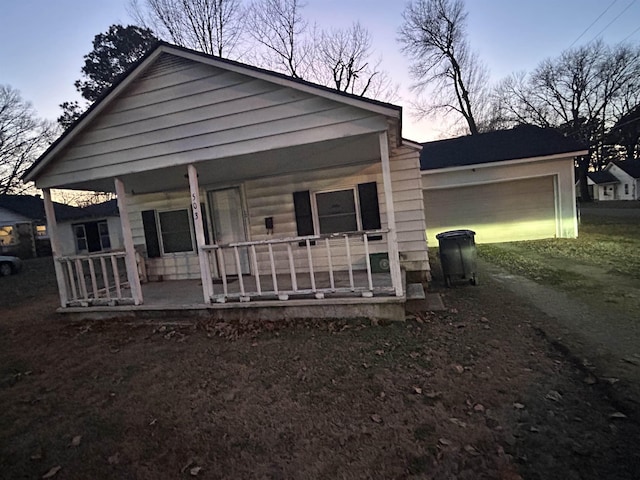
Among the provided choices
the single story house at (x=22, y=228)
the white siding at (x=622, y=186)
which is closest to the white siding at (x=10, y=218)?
the single story house at (x=22, y=228)

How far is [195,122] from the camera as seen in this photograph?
5.11 metres

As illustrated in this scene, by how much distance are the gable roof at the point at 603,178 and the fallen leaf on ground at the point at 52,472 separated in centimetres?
5242

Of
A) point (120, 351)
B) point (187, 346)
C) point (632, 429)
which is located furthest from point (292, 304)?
point (632, 429)

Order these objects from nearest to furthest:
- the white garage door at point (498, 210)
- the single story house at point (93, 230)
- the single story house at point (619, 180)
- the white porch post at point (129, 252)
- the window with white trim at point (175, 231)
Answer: the white porch post at point (129, 252), the window with white trim at point (175, 231), the white garage door at point (498, 210), the single story house at point (93, 230), the single story house at point (619, 180)

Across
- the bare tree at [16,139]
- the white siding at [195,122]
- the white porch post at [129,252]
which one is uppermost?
the bare tree at [16,139]

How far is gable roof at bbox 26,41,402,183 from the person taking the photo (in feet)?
14.4

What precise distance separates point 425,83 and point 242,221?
2385 centimetres

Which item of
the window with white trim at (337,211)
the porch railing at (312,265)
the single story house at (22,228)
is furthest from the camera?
the single story house at (22,228)

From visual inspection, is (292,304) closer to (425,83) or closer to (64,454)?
(64,454)

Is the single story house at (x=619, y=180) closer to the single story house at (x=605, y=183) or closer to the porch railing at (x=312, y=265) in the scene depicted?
the single story house at (x=605, y=183)

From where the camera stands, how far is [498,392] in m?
2.86

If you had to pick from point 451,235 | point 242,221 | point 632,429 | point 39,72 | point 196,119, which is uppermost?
point 39,72

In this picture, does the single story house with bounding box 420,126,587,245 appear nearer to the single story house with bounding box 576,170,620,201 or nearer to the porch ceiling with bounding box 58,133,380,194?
the porch ceiling with bounding box 58,133,380,194

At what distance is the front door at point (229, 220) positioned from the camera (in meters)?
7.42
